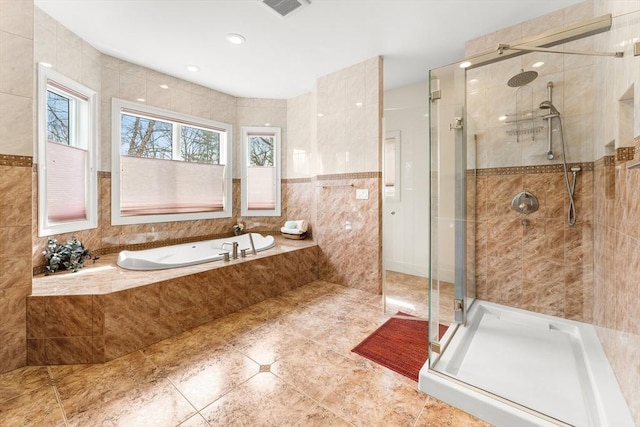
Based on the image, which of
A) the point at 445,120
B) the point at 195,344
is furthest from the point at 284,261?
the point at 445,120

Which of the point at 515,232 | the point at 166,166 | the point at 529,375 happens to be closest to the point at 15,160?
the point at 166,166

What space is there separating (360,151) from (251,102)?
200 cm

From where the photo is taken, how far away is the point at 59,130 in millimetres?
2430

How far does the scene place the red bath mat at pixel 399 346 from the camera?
1.74 meters

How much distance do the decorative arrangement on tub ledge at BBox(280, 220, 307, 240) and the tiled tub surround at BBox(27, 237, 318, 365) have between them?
102 centimetres

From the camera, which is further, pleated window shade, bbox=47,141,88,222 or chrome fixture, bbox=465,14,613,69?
pleated window shade, bbox=47,141,88,222

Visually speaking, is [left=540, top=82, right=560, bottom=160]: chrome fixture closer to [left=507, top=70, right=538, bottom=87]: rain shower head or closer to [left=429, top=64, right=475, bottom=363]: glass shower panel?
[left=507, top=70, right=538, bottom=87]: rain shower head

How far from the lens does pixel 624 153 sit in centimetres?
143

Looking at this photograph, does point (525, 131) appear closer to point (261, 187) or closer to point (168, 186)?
point (261, 187)

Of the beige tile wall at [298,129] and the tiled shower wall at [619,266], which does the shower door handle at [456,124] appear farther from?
the tiled shower wall at [619,266]

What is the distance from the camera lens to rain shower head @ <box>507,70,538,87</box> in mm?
2137

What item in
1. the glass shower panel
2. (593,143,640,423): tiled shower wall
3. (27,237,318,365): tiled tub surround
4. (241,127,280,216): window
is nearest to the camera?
(593,143,640,423): tiled shower wall

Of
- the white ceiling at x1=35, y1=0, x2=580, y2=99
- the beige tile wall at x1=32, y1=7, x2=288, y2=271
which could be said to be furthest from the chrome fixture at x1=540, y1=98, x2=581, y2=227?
the beige tile wall at x1=32, y1=7, x2=288, y2=271

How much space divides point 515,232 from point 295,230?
244 centimetres
